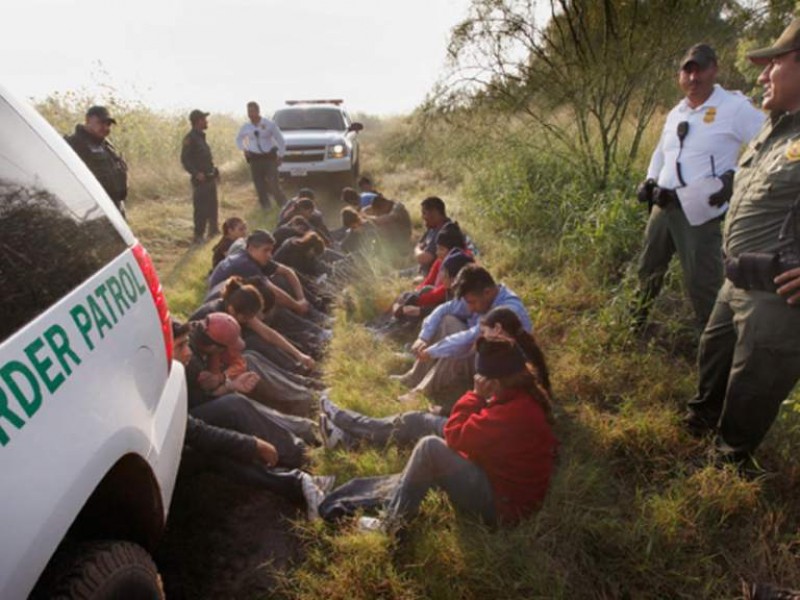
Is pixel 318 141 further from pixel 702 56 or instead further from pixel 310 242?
pixel 702 56

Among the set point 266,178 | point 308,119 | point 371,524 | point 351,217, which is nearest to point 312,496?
point 371,524

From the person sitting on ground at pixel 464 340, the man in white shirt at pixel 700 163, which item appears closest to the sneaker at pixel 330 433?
the person sitting on ground at pixel 464 340

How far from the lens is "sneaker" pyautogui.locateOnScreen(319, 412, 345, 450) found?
3.03 metres

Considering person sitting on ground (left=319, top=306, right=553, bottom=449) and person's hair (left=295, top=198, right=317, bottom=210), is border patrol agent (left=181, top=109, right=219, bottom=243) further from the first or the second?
person sitting on ground (left=319, top=306, right=553, bottom=449)

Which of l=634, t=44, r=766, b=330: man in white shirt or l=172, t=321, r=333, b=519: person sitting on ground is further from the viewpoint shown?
l=634, t=44, r=766, b=330: man in white shirt

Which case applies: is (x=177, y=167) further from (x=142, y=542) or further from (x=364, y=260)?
(x=142, y=542)

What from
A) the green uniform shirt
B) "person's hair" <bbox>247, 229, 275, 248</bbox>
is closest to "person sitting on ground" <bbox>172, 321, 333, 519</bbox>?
"person's hair" <bbox>247, 229, 275, 248</bbox>

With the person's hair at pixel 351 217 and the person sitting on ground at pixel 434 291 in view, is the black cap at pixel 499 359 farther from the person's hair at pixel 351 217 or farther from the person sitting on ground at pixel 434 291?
the person's hair at pixel 351 217

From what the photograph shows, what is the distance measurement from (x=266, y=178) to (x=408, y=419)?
22.8 ft

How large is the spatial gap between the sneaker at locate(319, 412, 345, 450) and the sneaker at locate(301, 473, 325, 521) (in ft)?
1.18

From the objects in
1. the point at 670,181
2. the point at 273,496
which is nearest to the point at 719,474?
the point at 670,181

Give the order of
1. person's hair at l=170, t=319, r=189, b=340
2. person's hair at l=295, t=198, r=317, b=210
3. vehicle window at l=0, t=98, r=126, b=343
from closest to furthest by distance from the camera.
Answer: vehicle window at l=0, t=98, r=126, b=343
person's hair at l=170, t=319, r=189, b=340
person's hair at l=295, t=198, r=317, b=210

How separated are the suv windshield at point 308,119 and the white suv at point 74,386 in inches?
377

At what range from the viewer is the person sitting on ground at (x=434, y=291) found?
4348mm
